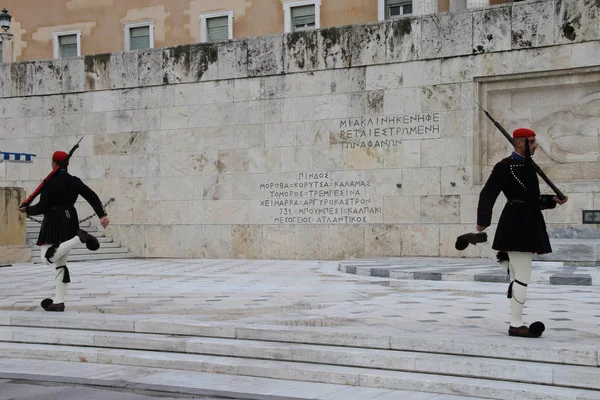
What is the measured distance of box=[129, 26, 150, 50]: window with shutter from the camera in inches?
1423

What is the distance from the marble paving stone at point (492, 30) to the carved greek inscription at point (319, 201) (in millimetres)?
3672

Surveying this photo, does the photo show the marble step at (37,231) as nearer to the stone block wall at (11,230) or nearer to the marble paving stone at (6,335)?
the stone block wall at (11,230)

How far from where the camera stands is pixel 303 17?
33.3m

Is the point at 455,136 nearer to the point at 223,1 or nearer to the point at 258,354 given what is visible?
the point at 258,354

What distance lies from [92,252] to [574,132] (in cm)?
1069

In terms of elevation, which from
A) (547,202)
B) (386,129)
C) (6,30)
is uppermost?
(6,30)

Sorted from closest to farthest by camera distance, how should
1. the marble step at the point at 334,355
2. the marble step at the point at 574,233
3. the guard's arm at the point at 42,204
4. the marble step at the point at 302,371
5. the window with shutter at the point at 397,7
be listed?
1. the marble step at the point at 302,371
2. the marble step at the point at 334,355
3. the guard's arm at the point at 42,204
4. the marble step at the point at 574,233
5. the window with shutter at the point at 397,7

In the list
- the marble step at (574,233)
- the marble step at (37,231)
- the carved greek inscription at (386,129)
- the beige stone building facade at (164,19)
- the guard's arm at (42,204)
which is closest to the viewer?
the guard's arm at (42,204)

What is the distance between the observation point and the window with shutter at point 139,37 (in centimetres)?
3616

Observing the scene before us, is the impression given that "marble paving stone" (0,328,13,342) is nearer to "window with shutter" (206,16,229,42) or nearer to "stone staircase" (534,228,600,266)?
"stone staircase" (534,228,600,266)

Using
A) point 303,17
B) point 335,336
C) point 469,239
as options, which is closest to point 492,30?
point 469,239

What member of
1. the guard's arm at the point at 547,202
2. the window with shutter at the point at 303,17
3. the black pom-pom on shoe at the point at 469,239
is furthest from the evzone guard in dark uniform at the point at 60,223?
the window with shutter at the point at 303,17

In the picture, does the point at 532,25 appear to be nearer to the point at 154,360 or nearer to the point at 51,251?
the point at 51,251

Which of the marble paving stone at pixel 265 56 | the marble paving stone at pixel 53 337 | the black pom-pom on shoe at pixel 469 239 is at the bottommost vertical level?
the marble paving stone at pixel 53 337
